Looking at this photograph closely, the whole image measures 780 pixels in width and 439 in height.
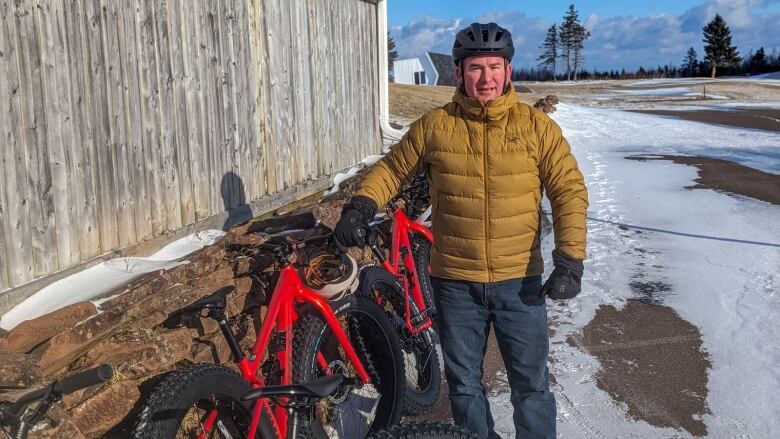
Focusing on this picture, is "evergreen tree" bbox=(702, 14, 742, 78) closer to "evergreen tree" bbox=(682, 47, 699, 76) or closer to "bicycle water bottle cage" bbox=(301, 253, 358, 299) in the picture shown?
"evergreen tree" bbox=(682, 47, 699, 76)

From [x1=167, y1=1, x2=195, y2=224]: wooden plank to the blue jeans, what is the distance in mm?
2534

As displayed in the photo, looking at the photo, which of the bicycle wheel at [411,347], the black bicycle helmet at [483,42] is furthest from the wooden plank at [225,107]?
the black bicycle helmet at [483,42]

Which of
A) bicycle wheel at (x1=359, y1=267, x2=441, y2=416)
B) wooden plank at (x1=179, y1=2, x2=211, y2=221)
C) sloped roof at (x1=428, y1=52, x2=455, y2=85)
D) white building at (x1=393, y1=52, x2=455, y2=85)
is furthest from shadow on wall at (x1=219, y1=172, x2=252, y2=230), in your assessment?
white building at (x1=393, y1=52, x2=455, y2=85)

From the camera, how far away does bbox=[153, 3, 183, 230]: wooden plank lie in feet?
16.2

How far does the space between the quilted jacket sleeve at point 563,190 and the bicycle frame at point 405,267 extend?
5.61 feet

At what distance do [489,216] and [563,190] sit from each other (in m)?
0.32

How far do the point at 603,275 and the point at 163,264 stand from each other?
4114mm

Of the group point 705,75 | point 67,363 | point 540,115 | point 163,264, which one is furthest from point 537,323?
point 705,75

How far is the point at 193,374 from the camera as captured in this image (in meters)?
2.73

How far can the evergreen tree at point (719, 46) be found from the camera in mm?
82125

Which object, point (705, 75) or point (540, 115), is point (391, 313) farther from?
point (705, 75)

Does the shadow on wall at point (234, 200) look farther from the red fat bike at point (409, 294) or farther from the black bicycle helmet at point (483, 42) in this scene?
the black bicycle helmet at point (483, 42)

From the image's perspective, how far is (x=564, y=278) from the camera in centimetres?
299

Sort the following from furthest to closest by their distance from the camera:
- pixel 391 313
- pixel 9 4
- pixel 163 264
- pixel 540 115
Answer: pixel 391 313 < pixel 163 264 < pixel 9 4 < pixel 540 115
